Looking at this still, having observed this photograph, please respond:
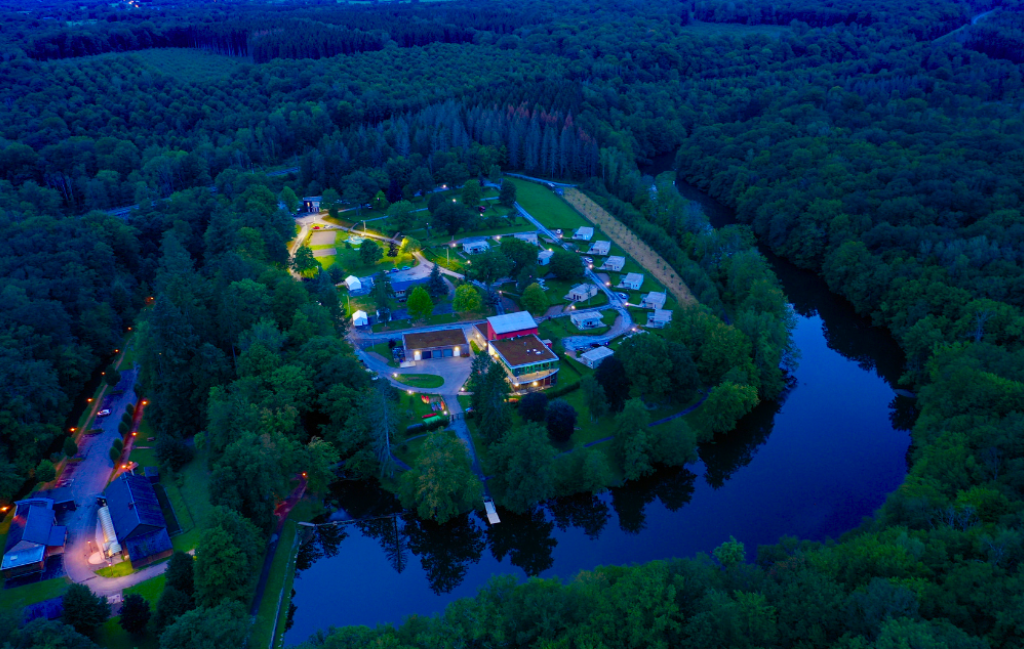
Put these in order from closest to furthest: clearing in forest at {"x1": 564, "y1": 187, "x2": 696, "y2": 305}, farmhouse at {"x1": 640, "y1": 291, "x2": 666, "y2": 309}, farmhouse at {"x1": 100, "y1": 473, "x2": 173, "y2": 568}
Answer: farmhouse at {"x1": 100, "y1": 473, "x2": 173, "y2": 568}
farmhouse at {"x1": 640, "y1": 291, "x2": 666, "y2": 309}
clearing in forest at {"x1": 564, "y1": 187, "x2": 696, "y2": 305}

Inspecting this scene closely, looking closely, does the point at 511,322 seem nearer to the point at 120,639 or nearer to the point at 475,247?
the point at 475,247

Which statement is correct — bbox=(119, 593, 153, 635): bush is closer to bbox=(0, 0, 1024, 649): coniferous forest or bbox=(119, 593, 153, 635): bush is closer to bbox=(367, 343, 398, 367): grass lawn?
bbox=(0, 0, 1024, 649): coniferous forest

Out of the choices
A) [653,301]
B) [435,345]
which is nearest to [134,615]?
[435,345]

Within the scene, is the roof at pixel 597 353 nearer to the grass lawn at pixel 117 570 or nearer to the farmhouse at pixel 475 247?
the farmhouse at pixel 475 247

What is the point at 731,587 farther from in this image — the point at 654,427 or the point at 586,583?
the point at 654,427

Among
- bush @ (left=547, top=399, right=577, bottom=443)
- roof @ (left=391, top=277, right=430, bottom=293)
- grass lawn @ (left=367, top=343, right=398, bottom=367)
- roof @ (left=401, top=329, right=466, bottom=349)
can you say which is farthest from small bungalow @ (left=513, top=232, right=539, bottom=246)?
bush @ (left=547, top=399, right=577, bottom=443)

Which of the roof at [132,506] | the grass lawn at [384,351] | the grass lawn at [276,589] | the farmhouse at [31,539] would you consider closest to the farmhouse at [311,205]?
the grass lawn at [384,351]

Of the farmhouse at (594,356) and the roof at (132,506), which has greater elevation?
the roof at (132,506)

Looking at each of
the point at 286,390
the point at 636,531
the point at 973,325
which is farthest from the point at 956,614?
the point at 286,390
